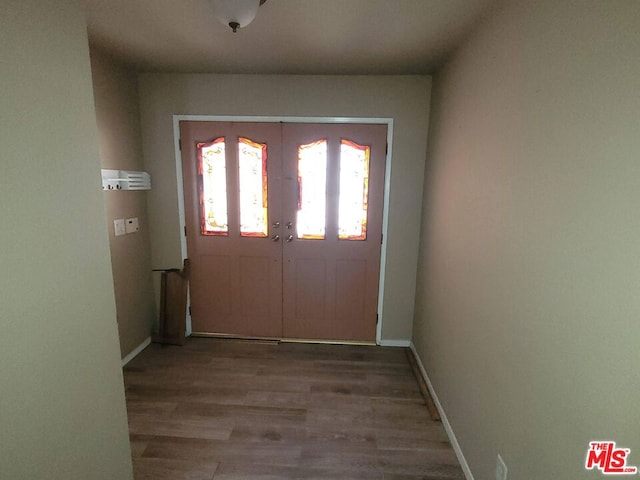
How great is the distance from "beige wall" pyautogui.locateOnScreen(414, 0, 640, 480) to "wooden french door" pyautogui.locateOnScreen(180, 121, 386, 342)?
40.9 inches

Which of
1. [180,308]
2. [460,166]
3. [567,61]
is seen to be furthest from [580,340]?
[180,308]

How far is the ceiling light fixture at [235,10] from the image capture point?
4.28 feet

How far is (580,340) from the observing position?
890mm

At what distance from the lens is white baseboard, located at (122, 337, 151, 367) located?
2553 mm

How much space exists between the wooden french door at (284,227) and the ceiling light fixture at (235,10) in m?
1.22

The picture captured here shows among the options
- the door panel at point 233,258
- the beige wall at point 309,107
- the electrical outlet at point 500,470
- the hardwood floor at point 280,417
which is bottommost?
the hardwood floor at point 280,417

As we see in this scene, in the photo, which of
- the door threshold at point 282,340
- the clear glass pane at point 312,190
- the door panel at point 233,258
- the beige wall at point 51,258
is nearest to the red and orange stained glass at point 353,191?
the clear glass pane at point 312,190

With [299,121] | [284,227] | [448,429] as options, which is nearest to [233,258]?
[284,227]

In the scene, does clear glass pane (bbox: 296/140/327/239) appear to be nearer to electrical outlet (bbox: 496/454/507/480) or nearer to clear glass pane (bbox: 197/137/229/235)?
clear glass pane (bbox: 197/137/229/235)

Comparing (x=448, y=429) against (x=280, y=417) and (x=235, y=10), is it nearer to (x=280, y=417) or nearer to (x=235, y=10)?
(x=280, y=417)

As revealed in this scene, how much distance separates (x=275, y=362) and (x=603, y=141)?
8.39ft

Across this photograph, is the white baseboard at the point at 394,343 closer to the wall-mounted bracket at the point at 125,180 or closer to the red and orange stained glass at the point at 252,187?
the red and orange stained glass at the point at 252,187

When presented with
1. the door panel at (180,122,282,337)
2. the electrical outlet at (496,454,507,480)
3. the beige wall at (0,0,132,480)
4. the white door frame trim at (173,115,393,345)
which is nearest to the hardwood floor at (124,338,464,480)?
the door panel at (180,122,282,337)

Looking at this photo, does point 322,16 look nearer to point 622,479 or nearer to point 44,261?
point 44,261
